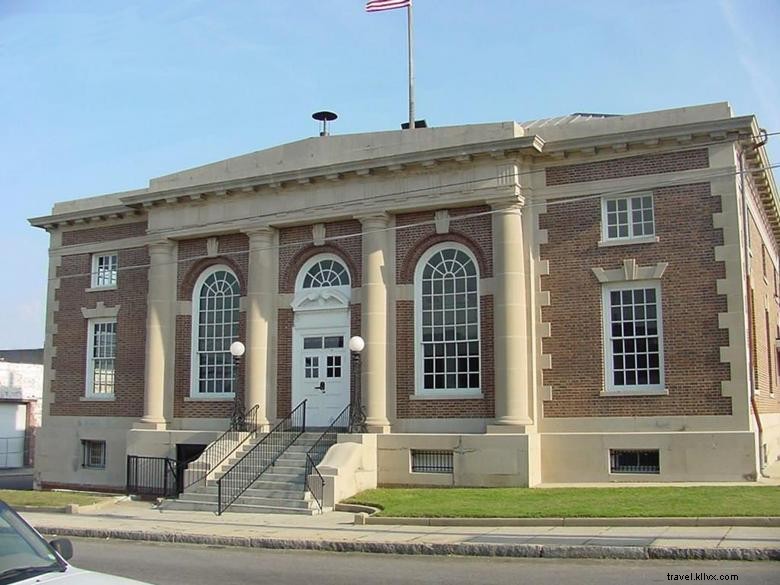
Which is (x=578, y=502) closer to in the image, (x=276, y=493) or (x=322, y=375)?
(x=276, y=493)

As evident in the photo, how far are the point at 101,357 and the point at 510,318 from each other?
1448cm

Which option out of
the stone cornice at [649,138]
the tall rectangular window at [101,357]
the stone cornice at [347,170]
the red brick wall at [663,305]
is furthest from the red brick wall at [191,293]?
the stone cornice at [649,138]

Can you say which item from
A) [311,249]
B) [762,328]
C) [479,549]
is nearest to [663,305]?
[762,328]

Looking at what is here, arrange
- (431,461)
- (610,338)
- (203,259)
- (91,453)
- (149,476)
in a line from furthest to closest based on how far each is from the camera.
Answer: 1. (91,453)
2. (203,259)
3. (149,476)
4. (431,461)
5. (610,338)

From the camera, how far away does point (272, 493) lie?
21281 mm

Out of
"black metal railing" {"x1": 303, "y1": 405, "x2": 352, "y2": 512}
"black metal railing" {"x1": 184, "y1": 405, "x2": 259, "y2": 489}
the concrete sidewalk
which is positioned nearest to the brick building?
"black metal railing" {"x1": 303, "y1": 405, "x2": 352, "y2": 512}

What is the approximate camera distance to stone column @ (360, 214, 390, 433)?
23.5 meters

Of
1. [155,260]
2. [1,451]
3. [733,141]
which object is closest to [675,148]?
[733,141]

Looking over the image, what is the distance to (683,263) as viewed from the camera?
2136 centimetres

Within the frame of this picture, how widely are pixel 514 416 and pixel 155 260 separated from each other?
40.3ft

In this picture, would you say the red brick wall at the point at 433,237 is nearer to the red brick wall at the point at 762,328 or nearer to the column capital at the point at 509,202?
the column capital at the point at 509,202

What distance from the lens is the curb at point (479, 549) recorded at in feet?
41.0

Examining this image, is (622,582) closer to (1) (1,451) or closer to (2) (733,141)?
(2) (733,141)

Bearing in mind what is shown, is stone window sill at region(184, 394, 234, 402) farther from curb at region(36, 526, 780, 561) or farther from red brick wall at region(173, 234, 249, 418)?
curb at region(36, 526, 780, 561)
